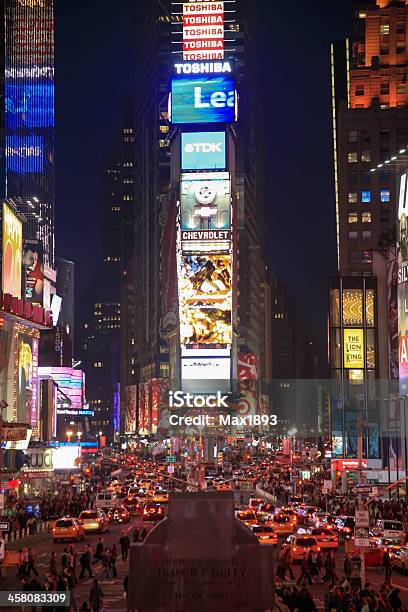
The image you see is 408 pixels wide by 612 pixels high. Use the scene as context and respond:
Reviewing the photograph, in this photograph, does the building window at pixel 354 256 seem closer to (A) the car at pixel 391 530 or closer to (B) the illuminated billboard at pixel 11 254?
(B) the illuminated billboard at pixel 11 254

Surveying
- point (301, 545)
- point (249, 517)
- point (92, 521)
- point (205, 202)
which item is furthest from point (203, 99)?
point (301, 545)

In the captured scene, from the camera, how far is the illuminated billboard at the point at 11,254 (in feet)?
293

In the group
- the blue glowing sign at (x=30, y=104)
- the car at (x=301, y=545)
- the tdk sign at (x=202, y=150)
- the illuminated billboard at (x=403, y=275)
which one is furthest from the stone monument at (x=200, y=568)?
the tdk sign at (x=202, y=150)

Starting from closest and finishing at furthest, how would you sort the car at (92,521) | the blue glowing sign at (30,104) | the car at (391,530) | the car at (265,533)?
the car at (391,530)
the car at (265,533)
the car at (92,521)
the blue glowing sign at (30,104)

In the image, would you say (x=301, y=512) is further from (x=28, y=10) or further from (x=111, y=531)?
(x=28, y=10)

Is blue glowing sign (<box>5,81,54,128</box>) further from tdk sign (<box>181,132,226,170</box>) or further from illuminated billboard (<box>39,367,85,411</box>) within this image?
illuminated billboard (<box>39,367,85,411</box>)

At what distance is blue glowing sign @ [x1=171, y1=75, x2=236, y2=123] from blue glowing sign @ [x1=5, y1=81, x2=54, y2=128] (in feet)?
64.1

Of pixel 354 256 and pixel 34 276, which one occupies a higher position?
pixel 354 256

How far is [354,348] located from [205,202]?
1877 inches

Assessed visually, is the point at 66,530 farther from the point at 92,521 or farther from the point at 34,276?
the point at 34,276

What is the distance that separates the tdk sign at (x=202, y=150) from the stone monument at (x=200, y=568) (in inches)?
5347

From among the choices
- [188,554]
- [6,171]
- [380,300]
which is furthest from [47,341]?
[188,554]

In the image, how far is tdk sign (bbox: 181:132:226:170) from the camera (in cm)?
15438

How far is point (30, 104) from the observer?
525 feet
